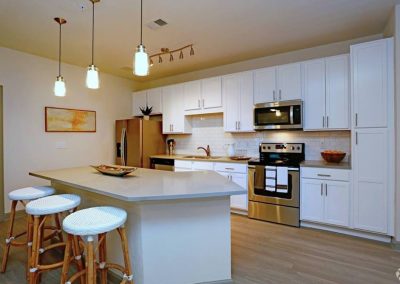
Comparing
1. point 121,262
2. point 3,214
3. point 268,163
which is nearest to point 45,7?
point 121,262

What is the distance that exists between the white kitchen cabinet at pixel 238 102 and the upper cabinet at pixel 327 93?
0.87 meters

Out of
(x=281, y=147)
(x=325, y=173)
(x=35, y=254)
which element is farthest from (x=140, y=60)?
(x=281, y=147)

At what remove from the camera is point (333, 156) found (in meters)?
3.19

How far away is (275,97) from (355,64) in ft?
3.64

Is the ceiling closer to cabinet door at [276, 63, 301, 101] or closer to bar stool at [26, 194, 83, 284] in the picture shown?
cabinet door at [276, 63, 301, 101]

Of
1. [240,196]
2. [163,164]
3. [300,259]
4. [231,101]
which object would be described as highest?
[231,101]

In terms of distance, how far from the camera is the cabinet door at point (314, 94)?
128 inches

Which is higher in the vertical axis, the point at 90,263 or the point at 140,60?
the point at 140,60

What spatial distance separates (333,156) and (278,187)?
2.83 feet

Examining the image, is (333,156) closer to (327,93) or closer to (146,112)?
(327,93)

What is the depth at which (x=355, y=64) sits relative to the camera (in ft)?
9.23

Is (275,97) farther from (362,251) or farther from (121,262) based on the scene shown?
(121,262)

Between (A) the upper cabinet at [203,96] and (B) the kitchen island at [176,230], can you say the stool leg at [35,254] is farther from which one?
(A) the upper cabinet at [203,96]

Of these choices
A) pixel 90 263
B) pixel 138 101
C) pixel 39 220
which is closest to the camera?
pixel 90 263
